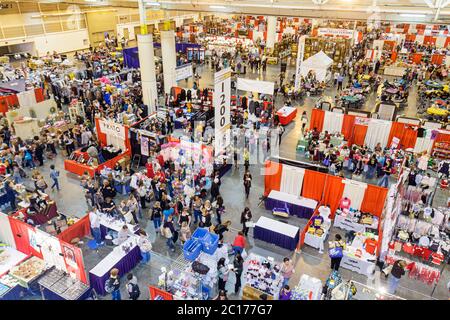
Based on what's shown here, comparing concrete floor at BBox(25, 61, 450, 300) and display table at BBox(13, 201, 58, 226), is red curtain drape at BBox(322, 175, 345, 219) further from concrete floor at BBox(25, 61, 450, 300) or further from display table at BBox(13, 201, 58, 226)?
display table at BBox(13, 201, 58, 226)

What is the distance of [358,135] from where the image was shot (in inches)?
656

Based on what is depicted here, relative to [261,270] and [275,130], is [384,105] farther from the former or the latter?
[261,270]

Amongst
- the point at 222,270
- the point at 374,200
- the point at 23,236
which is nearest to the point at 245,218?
the point at 222,270

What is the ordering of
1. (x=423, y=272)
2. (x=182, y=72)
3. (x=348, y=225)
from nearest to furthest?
1. (x=423, y=272)
2. (x=348, y=225)
3. (x=182, y=72)

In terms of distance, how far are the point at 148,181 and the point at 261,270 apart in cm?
538

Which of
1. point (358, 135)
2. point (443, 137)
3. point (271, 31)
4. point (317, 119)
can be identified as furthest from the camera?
point (271, 31)

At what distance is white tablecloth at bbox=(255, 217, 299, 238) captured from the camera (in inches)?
402

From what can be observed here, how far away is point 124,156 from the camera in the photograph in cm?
1452

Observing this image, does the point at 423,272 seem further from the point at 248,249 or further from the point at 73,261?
the point at 73,261

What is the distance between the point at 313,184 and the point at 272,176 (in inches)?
55.9

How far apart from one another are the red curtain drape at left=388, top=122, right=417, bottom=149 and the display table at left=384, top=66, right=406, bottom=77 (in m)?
13.9

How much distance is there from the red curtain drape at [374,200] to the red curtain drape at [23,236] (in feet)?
31.6

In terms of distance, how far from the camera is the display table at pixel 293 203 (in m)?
11.5

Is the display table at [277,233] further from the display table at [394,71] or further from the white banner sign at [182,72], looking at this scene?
Answer: the display table at [394,71]
